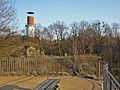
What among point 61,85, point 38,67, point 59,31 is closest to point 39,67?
→ point 38,67

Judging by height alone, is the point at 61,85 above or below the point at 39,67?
below

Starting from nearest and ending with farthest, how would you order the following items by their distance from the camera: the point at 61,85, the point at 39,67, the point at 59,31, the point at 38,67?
the point at 61,85 < the point at 38,67 < the point at 39,67 < the point at 59,31

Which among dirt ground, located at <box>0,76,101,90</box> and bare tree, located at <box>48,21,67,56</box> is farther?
bare tree, located at <box>48,21,67,56</box>

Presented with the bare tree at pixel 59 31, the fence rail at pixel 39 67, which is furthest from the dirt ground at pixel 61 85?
the bare tree at pixel 59 31

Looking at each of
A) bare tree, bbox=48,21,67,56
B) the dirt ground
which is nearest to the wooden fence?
the dirt ground

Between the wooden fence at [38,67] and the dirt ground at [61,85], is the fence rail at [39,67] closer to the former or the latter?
the wooden fence at [38,67]

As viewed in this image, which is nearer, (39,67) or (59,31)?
(39,67)

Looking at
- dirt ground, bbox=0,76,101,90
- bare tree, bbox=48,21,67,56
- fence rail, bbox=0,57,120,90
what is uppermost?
bare tree, bbox=48,21,67,56

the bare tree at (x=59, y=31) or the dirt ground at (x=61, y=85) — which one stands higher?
the bare tree at (x=59, y=31)

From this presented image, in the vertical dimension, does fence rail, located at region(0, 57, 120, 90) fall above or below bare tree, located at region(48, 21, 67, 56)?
below

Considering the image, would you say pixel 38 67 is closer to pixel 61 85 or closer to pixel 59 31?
pixel 61 85

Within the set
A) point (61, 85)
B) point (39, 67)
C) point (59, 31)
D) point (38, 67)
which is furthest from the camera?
point (59, 31)

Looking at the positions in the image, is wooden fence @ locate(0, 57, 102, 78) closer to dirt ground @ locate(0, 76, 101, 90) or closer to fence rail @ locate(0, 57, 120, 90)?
fence rail @ locate(0, 57, 120, 90)

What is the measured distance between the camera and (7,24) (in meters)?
10.4
